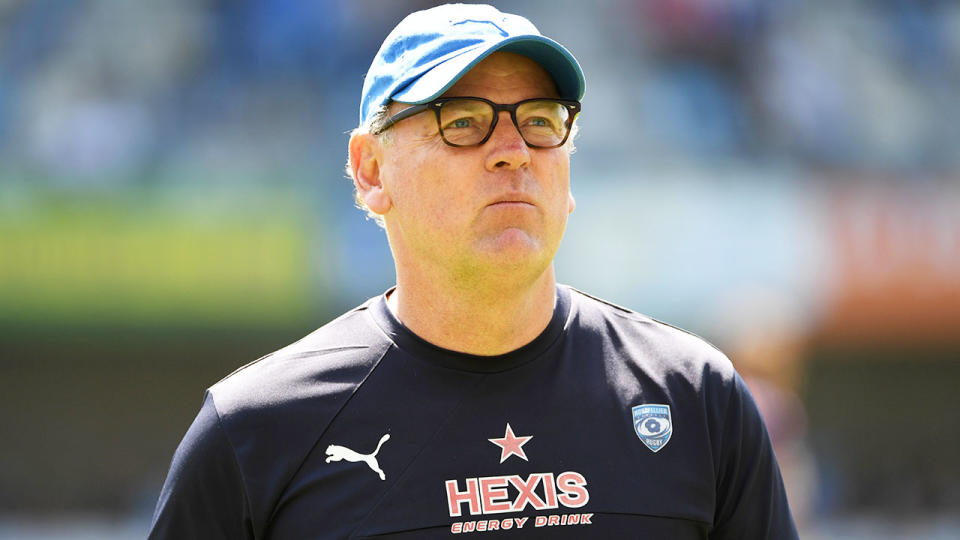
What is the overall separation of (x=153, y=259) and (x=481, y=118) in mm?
8005

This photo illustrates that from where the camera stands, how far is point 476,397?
2.16 m

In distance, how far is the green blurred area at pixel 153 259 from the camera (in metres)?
9.67

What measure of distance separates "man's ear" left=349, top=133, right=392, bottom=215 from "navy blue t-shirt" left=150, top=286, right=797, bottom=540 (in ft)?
0.81

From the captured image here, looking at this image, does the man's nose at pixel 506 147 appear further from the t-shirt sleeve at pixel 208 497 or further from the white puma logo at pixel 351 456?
the t-shirt sleeve at pixel 208 497

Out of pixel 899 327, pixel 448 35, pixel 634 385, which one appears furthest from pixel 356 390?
pixel 899 327

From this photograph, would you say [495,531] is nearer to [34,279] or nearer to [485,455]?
[485,455]

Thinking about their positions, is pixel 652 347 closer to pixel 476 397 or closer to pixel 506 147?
pixel 476 397

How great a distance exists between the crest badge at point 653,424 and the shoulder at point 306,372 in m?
0.50

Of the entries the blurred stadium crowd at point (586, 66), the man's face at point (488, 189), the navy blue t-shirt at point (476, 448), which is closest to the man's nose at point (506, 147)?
the man's face at point (488, 189)

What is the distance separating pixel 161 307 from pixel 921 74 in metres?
8.16

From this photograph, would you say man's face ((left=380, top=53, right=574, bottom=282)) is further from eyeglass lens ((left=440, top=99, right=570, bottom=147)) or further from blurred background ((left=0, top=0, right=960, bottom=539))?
blurred background ((left=0, top=0, right=960, bottom=539))

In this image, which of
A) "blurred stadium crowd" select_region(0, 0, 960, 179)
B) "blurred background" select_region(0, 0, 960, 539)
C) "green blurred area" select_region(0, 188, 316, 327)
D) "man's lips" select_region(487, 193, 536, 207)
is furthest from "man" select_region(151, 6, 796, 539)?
"blurred stadium crowd" select_region(0, 0, 960, 179)

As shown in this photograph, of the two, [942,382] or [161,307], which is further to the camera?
[942,382]

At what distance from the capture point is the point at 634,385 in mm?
2223
